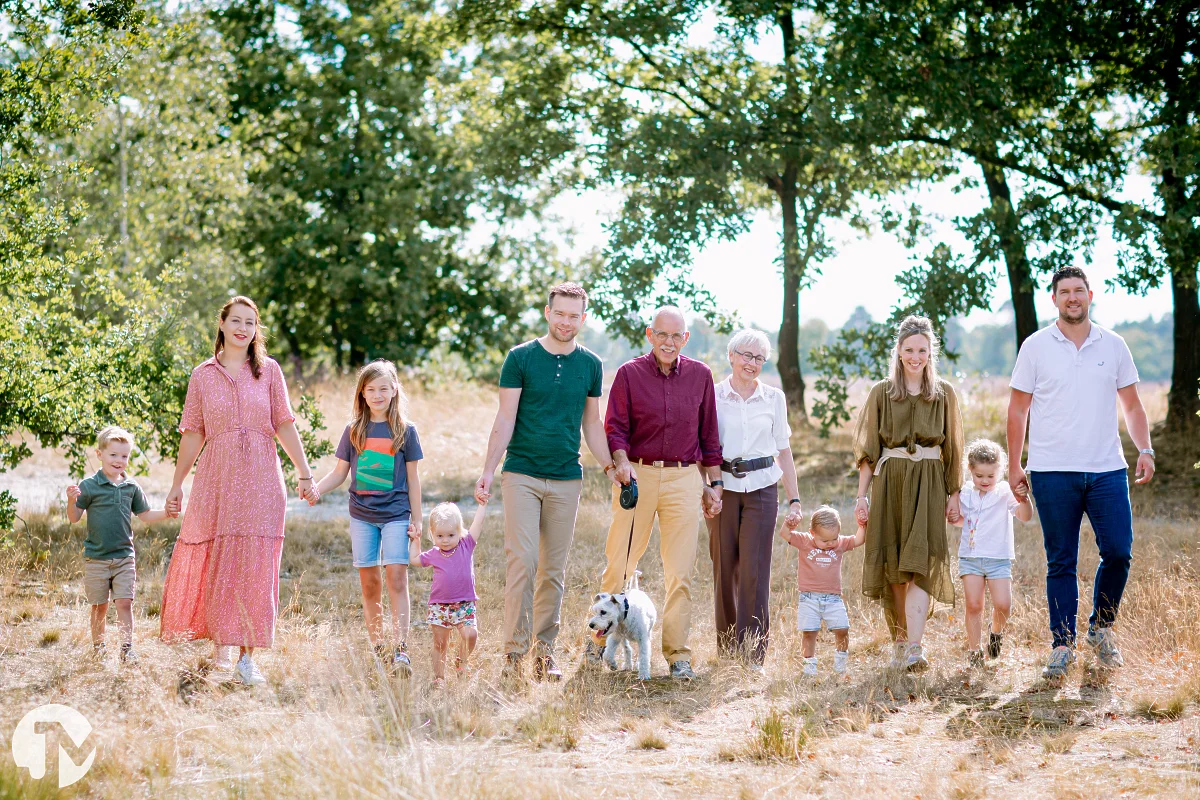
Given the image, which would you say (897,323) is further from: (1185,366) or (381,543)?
(381,543)

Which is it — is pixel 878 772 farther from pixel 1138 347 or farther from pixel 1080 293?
pixel 1138 347

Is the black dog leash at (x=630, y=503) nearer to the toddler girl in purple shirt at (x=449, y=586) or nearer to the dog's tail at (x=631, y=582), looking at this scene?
the dog's tail at (x=631, y=582)

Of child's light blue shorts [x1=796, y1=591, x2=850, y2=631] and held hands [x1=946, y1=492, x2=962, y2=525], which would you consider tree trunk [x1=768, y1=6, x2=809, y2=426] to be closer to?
held hands [x1=946, y1=492, x2=962, y2=525]

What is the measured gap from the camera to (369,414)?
252 inches

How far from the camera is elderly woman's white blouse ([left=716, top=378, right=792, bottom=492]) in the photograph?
21.6ft

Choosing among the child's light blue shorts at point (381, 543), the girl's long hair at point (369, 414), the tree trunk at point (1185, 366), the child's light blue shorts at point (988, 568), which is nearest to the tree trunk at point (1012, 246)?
the tree trunk at point (1185, 366)

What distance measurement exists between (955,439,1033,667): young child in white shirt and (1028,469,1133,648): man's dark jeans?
27cm

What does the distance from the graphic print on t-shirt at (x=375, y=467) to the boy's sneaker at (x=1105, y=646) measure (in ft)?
13.5

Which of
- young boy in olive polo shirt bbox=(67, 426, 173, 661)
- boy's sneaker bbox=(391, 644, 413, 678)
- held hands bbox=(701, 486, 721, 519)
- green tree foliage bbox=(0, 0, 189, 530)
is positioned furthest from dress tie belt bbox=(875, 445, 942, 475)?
green tree foliage bbox=(0, 0, 189, 530)

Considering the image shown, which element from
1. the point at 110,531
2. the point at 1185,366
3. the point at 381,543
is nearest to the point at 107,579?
the point at 110,531

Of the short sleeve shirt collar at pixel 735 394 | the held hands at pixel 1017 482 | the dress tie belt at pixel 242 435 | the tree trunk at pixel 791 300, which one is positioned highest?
the tree trunk at pixel 791 300

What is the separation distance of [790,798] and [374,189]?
22.2 meters

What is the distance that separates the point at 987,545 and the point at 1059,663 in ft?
2.61

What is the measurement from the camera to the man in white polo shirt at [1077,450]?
241 inches
